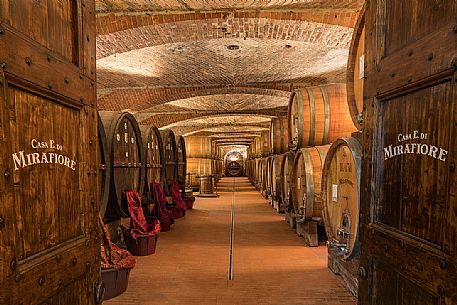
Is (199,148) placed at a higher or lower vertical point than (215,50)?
lower

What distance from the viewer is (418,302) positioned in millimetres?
1310

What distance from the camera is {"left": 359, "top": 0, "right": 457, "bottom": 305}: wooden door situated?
1.15 metres

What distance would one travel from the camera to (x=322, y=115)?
185 inches

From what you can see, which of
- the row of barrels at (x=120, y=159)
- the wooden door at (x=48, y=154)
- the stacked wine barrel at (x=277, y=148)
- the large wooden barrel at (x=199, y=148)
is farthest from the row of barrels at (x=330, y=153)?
the large wooden barrel at (x=199, y=148)

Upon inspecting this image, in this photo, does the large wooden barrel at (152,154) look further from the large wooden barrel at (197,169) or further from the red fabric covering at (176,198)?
the large wooden barrel at (197,169)

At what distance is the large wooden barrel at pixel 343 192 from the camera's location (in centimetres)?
275

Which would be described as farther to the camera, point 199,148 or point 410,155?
point 199,148

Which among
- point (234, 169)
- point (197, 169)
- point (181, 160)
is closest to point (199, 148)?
point (197, 169)

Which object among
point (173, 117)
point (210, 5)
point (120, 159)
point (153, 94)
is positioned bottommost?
point (120, 159)

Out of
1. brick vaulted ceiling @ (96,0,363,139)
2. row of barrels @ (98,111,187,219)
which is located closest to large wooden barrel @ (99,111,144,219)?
row of barrels @ (98,111,187,219)

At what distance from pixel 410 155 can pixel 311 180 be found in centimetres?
307

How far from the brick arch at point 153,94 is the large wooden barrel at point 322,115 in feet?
13.6

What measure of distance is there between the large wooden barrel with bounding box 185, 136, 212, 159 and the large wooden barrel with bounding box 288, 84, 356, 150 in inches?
342

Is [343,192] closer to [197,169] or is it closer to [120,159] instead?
[120,159]
